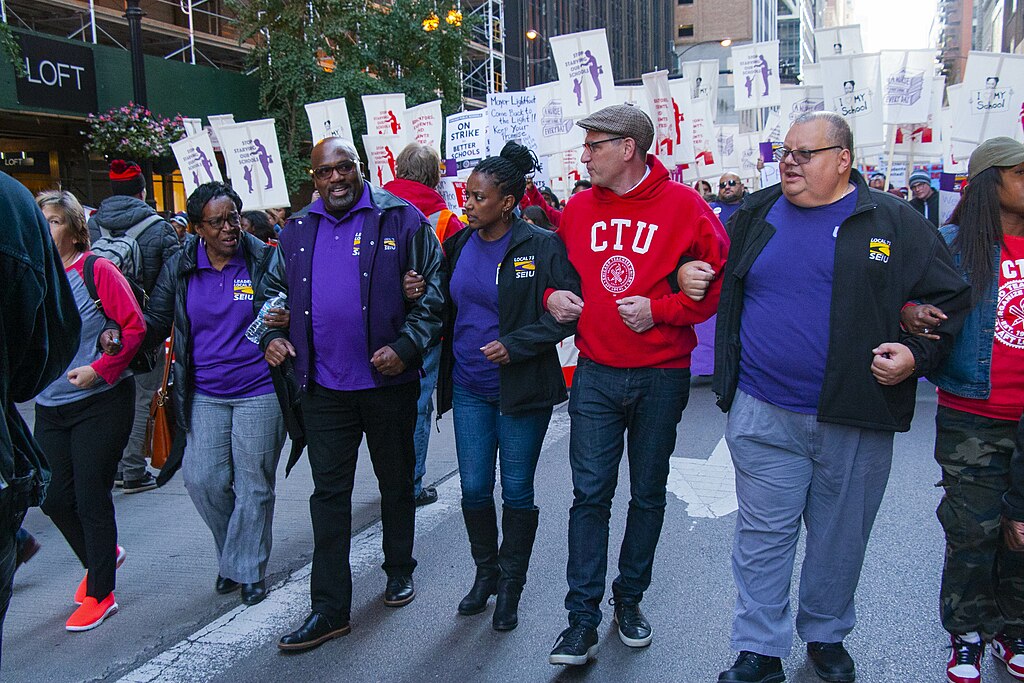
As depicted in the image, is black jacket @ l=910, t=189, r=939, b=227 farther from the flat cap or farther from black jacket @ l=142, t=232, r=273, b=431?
black jacket @ l=142, t=232, r=273, b=431

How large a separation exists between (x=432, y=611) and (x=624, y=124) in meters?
2.36

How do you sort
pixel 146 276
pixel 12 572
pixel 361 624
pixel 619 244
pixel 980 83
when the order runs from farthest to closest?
pixel 980 83 < pixel 146 276 < pixel 361 624 < pixel 619 244 < pixel 12 572

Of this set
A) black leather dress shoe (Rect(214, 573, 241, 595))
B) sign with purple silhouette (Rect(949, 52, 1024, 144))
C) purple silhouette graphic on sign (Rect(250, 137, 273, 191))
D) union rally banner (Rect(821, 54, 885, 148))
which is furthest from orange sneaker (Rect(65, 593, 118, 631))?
sign with purple silhouette (Rect(949, 52, 1024, 144))

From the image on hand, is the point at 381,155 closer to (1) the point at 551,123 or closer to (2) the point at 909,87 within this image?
(1) the point at 551,123

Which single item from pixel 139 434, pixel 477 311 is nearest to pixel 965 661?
pixel 477 311

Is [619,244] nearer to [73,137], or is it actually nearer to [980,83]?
[980,83]

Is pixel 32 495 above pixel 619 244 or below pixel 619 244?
below

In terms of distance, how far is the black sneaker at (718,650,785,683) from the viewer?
346 centimetres

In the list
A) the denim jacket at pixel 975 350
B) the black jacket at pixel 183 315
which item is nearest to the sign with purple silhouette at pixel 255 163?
the black jacket at pixel 183 315

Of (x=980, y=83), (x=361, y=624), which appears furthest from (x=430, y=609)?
(x=980, y=83)

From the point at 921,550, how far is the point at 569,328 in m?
2.41

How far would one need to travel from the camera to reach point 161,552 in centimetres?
531

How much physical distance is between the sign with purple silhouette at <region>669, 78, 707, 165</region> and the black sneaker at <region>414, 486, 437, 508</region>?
9.52 metres

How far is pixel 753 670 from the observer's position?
3467mm
